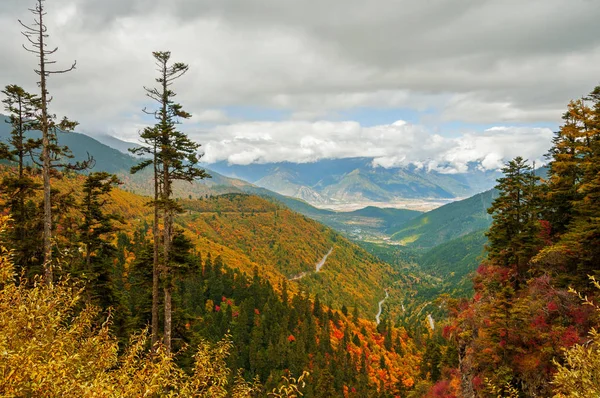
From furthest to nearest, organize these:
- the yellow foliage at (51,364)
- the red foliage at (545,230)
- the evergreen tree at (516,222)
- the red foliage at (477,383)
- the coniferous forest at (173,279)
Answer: the red foliage at (545,230), the evergreen tree at (516,222), the red foliage at (477,383), the coniferous forest at (173,279), the yellow foliage at (51,364)

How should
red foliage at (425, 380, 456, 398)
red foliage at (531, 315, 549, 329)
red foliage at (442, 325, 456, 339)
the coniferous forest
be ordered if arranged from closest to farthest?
the coniferous forest, red foliage at (531, 315, 549, 329), red foliage at (442, 325, 456, 339), red foliage at (425, 380, 456, 398)

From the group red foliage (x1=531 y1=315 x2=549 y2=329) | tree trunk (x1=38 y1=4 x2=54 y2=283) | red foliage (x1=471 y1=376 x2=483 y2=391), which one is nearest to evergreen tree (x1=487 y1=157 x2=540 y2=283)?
red foliage (x1=531 y1=315 x2=549 y2=329)

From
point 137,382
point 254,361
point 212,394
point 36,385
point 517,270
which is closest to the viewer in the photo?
point 36,385

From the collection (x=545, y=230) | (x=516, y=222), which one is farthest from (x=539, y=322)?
(x=545, y=230)

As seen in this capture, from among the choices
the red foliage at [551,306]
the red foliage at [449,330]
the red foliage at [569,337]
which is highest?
the red foliage at [551,306]

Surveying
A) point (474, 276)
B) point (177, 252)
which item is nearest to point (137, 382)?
point (177, 252)

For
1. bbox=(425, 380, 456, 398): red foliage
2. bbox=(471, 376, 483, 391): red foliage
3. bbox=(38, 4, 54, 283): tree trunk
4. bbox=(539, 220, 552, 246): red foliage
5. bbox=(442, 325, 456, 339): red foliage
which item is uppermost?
bbox=(38, 4, 54, 283): tree trunk

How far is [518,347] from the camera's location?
3186 cm

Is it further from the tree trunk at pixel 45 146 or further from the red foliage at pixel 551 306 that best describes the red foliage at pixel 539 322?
the tree trunk at pixel 45 146

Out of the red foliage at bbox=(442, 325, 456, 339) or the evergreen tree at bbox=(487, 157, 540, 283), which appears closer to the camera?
the evergreen tree at bbox=(487, 157, 540, 283)

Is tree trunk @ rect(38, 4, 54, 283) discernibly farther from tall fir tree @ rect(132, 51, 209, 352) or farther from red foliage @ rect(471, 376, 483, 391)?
red foliage @ rect(471, 376, 483, 391)

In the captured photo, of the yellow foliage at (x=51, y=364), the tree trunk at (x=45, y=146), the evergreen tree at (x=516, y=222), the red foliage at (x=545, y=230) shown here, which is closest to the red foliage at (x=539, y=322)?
the evergreen tree at (x=516, y=222)

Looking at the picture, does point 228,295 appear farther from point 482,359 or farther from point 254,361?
point 482,359

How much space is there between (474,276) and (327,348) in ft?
251
